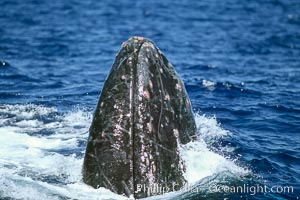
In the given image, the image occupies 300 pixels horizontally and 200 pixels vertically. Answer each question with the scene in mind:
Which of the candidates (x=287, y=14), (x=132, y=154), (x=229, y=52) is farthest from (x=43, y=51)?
(x=287, y=14)

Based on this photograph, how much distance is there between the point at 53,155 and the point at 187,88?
272 inches

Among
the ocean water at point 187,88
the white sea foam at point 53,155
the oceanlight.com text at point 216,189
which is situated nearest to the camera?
the oceanlight.com text at point 216,189

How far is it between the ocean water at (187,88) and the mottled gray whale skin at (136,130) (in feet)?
0.72

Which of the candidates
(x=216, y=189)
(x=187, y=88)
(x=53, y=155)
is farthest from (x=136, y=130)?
(x=187, y=88)

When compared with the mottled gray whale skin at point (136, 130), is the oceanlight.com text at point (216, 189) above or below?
below

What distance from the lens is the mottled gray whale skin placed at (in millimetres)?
7574

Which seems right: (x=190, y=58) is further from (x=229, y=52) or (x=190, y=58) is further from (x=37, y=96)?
(x=37, y=96)

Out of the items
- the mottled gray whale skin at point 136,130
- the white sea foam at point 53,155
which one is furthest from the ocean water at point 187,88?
the mottled gray whale skin at point 136,130

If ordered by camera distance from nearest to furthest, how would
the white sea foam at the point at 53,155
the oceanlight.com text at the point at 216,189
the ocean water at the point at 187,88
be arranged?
the oceanlight.com text at the point at 216,189 → the white sea foam at the point at 53,155 → the ocean water at the point at 187,88

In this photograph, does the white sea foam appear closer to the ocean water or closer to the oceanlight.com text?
the ocean water

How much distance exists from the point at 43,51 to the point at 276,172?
13.3m

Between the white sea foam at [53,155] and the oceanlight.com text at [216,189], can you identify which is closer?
the oceanlight.com text at [216,189]

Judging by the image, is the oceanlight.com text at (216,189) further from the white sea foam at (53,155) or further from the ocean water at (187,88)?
the white sea foam at (53,155)

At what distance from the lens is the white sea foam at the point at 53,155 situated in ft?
25.9
